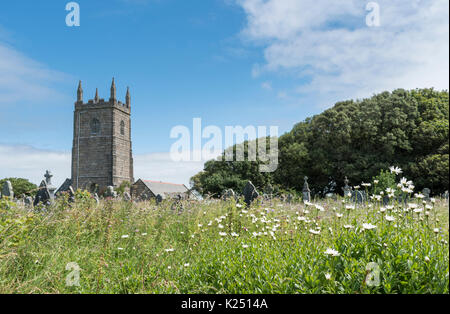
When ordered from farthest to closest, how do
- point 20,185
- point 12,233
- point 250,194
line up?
point 20,185 < point 250,194 < point 12,233

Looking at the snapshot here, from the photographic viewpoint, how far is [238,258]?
395 cm

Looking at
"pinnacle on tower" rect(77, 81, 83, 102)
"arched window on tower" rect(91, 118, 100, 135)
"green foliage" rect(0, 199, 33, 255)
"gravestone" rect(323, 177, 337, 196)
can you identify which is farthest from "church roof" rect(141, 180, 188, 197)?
"green foliage" rect(0, 199, 33, 255)

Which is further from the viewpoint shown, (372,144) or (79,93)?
(79,93)

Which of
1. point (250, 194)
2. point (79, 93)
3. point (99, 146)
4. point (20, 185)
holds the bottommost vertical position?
point (250, 194)

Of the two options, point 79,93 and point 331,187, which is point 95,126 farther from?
point 331,187

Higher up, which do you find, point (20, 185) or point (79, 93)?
point (79, 93)

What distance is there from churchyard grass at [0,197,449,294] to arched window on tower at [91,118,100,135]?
1912 inches

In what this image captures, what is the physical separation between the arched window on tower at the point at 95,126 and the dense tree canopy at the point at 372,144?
92.2ft

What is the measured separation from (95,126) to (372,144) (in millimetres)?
42067

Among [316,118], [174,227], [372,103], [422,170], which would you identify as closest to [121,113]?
[316,118]

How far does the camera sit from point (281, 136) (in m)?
34.6

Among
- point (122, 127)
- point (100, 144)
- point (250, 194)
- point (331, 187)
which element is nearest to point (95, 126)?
point (100, 144)

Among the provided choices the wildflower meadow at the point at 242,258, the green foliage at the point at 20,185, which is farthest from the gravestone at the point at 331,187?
the green foliage at the point at 20,185
